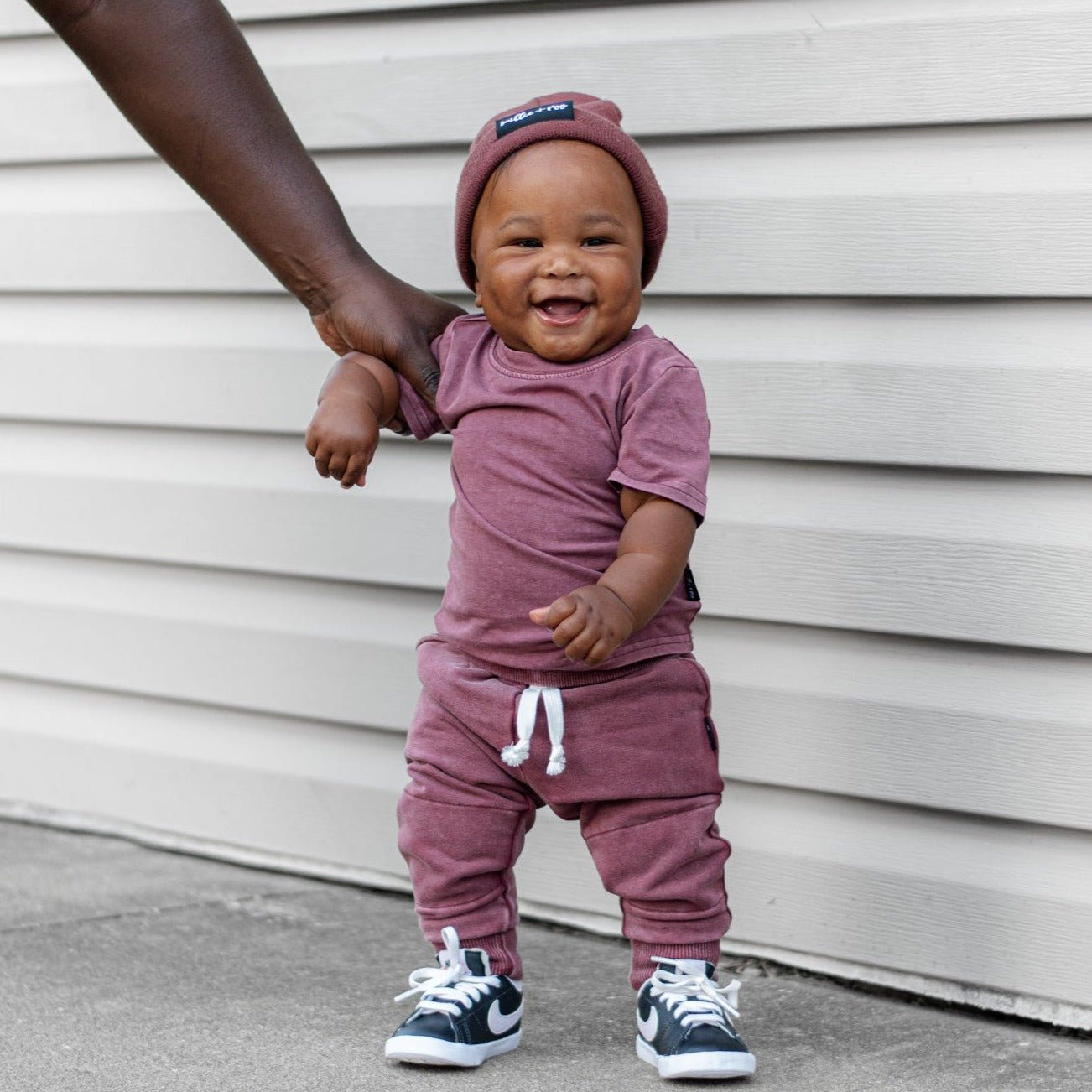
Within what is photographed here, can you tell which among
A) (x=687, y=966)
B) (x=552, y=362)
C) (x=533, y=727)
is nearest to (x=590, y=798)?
(x=533, y=727)

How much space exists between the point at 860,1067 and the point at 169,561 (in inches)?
71.4

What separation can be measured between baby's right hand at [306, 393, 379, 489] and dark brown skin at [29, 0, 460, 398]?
26 cm

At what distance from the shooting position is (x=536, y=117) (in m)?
2.20

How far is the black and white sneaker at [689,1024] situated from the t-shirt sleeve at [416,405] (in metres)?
0.83

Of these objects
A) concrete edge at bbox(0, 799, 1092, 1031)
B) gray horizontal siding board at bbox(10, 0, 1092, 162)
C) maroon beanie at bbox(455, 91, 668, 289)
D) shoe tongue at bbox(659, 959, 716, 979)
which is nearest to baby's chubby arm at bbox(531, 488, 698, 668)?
maroon beanie at bbox(455, 91, 668, 289)

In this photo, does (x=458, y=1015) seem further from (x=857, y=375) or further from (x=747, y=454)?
(x=857, y=375)

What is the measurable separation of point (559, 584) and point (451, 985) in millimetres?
595

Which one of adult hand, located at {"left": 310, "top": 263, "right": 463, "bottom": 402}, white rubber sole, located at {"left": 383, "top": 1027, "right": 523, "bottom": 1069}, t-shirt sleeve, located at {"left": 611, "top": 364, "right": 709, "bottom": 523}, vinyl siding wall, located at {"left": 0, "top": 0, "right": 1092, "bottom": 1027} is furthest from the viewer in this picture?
vinyl siding wall, located at {"left": 0, "top": 0, "right": 1092, "bottom": 1027}

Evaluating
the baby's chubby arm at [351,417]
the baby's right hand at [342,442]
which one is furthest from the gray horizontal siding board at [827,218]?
Answer: the baby's right hand at [342,442]

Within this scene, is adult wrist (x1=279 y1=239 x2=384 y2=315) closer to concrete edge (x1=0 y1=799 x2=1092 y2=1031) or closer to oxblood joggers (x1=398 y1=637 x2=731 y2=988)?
oxblood joggers (x1=398 y1=637 x2=731 y2=988)

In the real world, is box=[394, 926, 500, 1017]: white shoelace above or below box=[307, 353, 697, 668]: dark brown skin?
below

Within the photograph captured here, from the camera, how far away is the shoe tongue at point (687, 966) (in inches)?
89.6

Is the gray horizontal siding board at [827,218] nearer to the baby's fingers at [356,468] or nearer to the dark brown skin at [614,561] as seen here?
the dark brown skin at [614,561]

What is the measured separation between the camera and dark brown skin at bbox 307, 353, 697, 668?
1.99 meters
